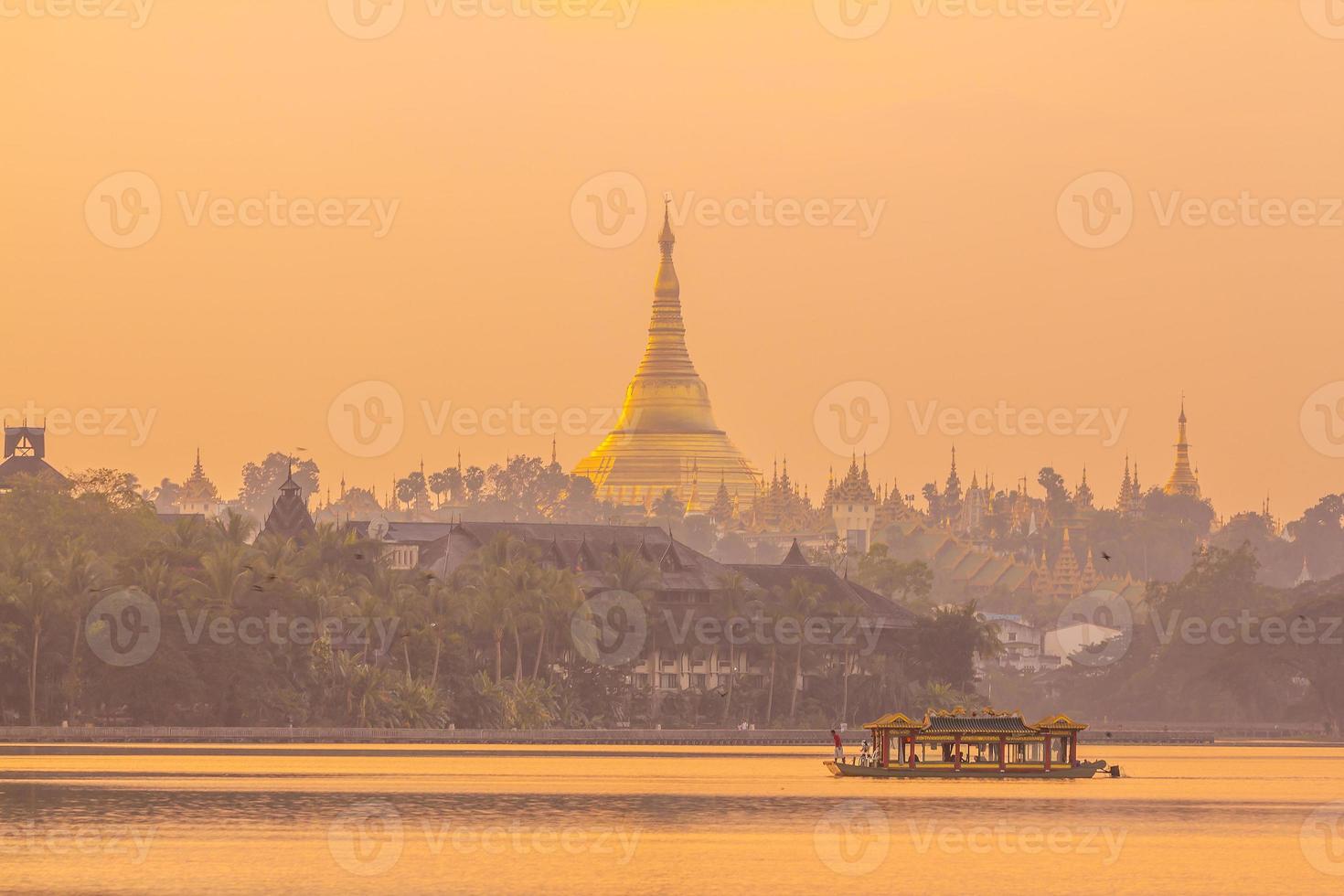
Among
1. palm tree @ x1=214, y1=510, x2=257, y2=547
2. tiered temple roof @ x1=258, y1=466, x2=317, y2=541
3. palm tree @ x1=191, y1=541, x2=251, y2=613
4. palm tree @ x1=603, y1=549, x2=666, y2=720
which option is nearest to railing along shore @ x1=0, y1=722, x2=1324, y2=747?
palm tree @ x1=603, y1=549, x2=666, y2=720

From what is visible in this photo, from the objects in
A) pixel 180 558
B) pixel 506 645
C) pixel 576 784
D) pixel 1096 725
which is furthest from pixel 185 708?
pixel 1096 725

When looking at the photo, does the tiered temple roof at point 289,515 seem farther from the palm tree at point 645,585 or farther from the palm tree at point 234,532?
the palm tree at point 234,532

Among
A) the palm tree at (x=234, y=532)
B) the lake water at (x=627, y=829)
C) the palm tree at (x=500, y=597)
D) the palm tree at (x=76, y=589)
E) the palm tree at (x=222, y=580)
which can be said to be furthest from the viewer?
the palm tree at (x=500, y=597)

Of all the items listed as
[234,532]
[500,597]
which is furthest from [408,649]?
[234,532]

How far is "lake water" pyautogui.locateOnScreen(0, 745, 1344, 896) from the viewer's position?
6850 cm

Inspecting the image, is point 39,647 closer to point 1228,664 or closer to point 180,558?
point 180,558

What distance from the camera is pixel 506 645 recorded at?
5482 inches

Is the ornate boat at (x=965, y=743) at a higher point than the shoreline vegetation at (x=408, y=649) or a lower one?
lower

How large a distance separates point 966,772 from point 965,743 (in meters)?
1.68

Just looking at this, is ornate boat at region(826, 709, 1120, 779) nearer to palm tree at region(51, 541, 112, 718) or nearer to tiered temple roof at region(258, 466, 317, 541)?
palm tree at region(51, 541, 112, 718)

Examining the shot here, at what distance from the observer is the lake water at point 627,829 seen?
2697 inches

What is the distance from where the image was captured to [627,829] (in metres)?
81.2

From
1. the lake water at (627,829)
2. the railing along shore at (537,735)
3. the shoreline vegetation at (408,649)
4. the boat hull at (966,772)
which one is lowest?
the lake water at (627,829)

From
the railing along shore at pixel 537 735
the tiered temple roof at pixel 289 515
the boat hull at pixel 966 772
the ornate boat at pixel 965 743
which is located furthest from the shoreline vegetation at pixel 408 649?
the boat hull at pixel 966 772
